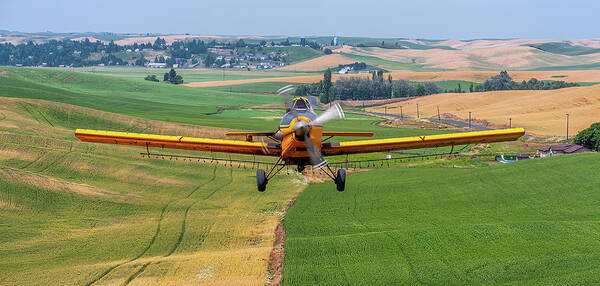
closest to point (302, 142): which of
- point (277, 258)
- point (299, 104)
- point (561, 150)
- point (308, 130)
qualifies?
point (308, 130)

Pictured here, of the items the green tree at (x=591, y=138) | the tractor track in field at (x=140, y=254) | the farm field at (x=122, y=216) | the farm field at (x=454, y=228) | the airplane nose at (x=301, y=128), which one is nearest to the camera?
the airplane nose at (x=301, y=128)

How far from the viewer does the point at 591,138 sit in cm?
10144

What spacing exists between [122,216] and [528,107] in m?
132

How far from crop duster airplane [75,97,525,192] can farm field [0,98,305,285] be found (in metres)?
11.6

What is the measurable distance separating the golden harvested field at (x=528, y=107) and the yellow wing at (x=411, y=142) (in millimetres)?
95100

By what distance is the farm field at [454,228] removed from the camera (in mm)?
40500

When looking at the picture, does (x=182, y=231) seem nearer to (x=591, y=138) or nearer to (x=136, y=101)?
(x=591, y=138)

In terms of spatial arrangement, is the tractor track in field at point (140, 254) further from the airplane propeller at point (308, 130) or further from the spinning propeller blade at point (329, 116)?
the spinning propeller blade at point (329, 116)

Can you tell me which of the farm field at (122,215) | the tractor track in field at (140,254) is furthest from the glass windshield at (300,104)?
the tractor track in field at (140,254)

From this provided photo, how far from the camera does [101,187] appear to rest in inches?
2699

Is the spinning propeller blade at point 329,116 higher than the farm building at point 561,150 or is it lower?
higher

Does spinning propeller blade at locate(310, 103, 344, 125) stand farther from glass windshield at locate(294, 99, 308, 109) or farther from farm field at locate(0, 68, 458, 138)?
farm field at locate(0, 68, 458, 138)

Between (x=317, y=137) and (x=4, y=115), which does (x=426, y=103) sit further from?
(x=317, y=137)

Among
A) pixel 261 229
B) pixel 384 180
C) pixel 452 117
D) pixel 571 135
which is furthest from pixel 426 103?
pixel 261 229
